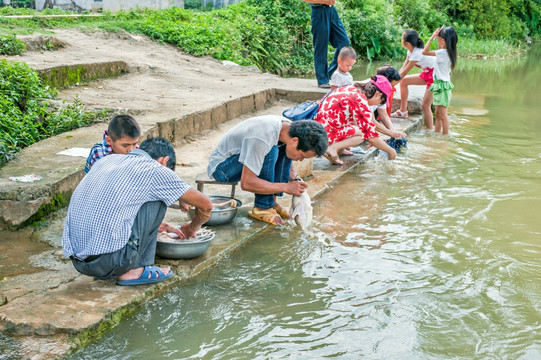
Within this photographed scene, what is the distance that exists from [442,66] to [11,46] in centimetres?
561

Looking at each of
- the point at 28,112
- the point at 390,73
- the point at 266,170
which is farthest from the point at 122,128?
the point at 390,73

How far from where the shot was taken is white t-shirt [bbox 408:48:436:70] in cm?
817

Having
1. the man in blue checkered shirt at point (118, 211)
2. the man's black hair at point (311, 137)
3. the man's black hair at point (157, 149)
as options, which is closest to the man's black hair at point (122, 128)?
the man's black hair at point (157, 149)

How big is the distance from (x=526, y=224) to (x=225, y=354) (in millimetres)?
3158

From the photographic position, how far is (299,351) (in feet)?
10.1

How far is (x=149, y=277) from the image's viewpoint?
338cm

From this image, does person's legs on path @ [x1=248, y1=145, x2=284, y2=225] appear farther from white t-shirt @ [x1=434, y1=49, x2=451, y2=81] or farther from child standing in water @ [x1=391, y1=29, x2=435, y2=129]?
child standing in water @ [x1=391, y1=29, x2=435, y2=129]

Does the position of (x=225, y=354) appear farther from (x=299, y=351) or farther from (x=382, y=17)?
(x=382, y=17)

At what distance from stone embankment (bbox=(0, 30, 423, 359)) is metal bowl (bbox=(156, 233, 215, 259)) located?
0.17ft

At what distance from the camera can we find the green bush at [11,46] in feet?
25.2

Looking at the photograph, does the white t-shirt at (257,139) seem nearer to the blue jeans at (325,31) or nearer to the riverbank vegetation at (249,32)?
the riverbank vegetation at (249,32)

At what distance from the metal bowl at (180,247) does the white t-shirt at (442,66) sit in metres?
5.09

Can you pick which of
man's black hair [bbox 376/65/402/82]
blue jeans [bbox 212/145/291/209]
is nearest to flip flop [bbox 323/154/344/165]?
man's black hair [bbox 376/65/402/82]

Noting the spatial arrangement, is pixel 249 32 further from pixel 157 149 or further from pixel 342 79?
pixel 157 149
